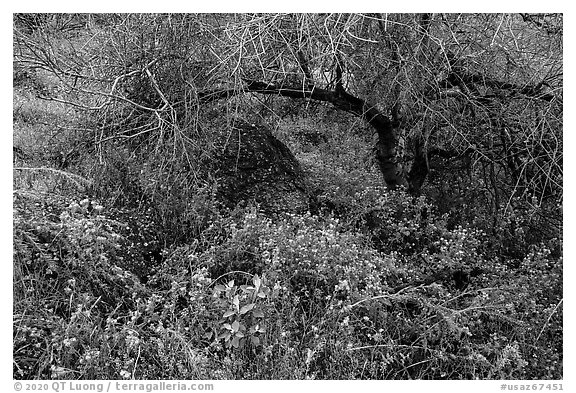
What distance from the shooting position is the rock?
171 inches

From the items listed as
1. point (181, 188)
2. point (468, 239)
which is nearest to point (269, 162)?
point (181, 188)

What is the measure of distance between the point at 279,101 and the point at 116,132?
1.37m

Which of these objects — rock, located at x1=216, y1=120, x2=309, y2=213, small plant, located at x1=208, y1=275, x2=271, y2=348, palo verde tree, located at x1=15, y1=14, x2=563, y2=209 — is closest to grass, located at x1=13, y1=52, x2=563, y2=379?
small plant, located at x1=208, y1=275, x2=271, y2=348

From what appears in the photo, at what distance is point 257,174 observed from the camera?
14.8ft

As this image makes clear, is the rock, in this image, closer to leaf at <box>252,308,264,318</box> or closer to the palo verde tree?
the palo verde tree

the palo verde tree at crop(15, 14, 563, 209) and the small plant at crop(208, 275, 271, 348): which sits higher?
the palo verde tree at crop(15, 14, 563, 209)

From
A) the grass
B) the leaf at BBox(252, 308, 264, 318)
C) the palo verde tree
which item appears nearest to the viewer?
the grass

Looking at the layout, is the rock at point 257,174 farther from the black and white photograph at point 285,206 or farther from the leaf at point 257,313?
the leaf at point 257,313

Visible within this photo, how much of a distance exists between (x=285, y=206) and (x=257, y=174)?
36cm

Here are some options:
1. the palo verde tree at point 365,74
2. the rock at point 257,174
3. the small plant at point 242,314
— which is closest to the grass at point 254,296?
the small plant at point 242,314

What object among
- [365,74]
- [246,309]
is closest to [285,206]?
[365,74]

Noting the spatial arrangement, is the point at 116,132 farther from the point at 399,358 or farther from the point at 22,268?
the point at 399,358

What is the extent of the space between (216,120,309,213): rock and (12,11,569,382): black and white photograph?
18 mm
